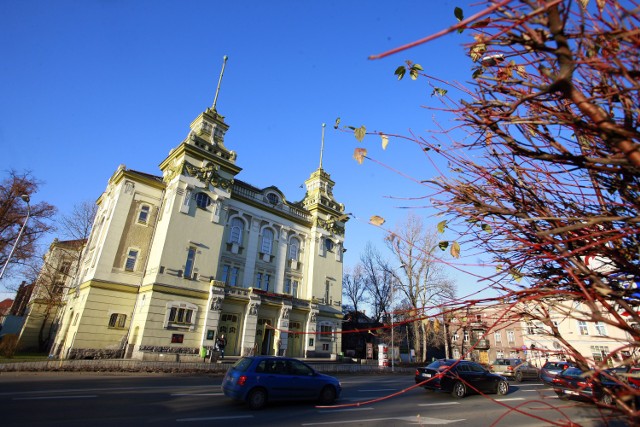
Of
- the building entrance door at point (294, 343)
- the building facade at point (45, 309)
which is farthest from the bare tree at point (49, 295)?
the building entrance door at point (294, 343)

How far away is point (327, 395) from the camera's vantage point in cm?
1188

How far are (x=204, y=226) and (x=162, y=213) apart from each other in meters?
3.73

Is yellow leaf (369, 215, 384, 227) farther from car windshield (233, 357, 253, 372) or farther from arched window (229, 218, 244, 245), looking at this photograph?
arched window (229, 218, 244, 245)

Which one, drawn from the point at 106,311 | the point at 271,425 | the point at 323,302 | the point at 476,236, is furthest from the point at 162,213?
the point at 476,236

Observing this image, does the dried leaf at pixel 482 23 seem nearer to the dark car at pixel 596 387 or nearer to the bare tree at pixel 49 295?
the dark car at pixel 596 387

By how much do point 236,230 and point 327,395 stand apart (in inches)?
888

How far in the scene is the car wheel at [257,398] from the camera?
33.1 ft

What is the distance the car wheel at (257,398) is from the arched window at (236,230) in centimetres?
2231

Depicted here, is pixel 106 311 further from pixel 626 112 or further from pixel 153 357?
pixel 626 112

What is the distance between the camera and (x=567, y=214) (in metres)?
3.35

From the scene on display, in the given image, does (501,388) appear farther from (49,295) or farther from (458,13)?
(49,295)

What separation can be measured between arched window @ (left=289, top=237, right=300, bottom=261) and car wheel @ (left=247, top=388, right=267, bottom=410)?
2537 centimetres

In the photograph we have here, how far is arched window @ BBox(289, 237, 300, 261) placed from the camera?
118 feet

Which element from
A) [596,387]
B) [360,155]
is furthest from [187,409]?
[596,387]
